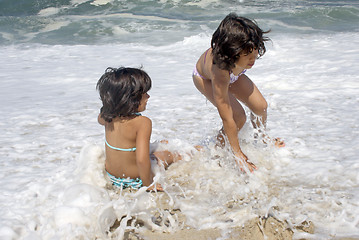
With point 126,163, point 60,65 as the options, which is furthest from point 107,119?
point 60,65

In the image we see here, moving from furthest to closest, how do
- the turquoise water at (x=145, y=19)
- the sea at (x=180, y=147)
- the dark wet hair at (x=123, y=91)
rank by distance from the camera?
the turquoise water at (x=145, y=19) < the dark wet hair at (x=123, y=91) < the sea at (x=180, y=147)

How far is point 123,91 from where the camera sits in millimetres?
2643

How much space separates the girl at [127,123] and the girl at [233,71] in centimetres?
52

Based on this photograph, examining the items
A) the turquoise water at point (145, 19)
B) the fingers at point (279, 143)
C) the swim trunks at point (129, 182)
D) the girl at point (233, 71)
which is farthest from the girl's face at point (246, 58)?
the turquoise water at point (145, 19)

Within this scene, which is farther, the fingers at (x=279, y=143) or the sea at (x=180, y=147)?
the fingers at (x=279, y=143)

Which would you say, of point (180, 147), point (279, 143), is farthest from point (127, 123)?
point (279, 143)

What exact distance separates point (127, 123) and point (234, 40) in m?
0.90

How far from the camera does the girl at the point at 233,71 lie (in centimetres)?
267

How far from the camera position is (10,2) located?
49.2ft

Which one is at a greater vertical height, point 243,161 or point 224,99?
point 224,99

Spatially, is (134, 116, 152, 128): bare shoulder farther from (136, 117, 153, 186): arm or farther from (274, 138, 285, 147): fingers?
(274, 138, 285, 147): fingers

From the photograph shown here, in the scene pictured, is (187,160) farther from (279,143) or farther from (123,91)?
(123,91)

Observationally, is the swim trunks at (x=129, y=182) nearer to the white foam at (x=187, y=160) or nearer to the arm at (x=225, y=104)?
the white foam at (x=187, y=160)

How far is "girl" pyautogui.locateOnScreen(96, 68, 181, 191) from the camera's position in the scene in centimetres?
265
